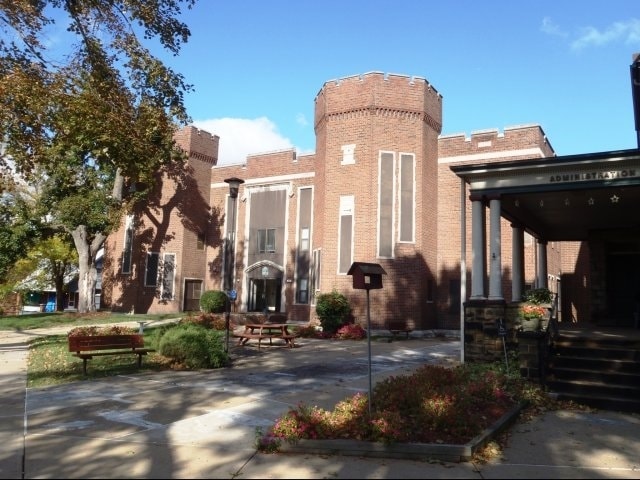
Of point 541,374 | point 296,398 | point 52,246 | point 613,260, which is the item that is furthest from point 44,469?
point 52,246

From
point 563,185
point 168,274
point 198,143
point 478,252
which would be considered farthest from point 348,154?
point 168,274

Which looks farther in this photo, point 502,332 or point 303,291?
point 303,291

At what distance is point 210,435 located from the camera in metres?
6.71

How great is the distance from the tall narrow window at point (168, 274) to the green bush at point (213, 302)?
3.01 m

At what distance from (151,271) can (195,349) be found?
23.4 meters

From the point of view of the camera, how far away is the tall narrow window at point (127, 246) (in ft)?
116

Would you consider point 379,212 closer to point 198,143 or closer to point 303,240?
point 303,240

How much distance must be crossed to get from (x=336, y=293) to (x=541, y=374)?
14.5 m

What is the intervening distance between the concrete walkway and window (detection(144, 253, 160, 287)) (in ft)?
74.4

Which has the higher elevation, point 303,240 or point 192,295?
point 303,240

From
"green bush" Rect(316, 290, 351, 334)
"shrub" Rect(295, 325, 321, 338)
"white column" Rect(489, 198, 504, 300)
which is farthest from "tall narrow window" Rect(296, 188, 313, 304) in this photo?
"white column" Rect(489, 198, 504, 300)

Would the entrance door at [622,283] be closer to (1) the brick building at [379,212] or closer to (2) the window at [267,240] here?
(1) the brick building at [379,212]

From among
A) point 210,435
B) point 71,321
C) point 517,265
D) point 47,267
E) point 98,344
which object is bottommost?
point 210,435

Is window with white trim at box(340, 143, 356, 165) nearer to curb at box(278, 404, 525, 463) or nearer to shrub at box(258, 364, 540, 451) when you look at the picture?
shrub at box(258, 364, 540, 451)
